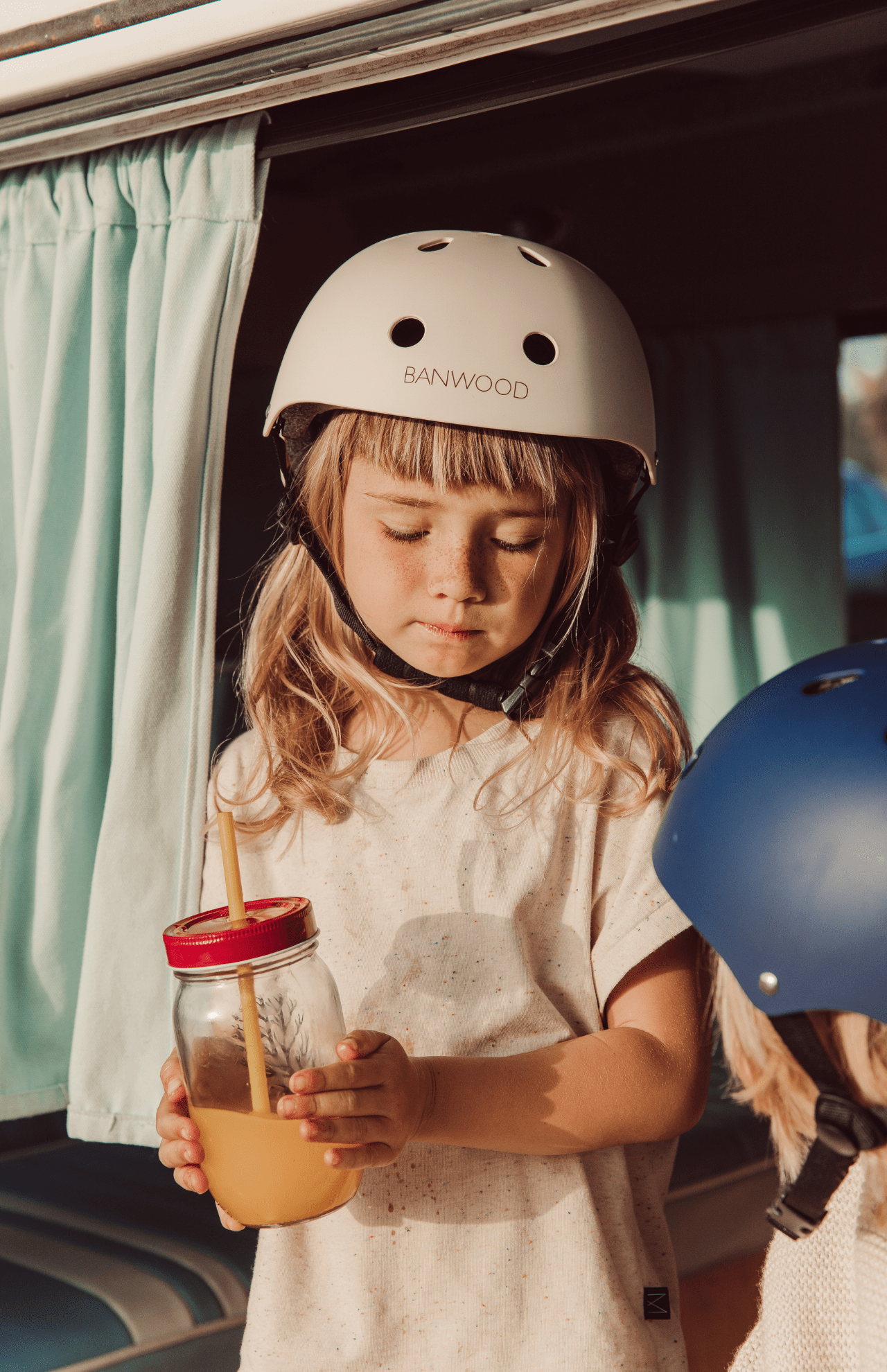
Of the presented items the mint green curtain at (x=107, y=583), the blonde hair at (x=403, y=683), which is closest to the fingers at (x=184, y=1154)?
the blonde hair at (x=403, y=683)

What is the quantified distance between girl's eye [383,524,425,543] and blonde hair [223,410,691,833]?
5 cm

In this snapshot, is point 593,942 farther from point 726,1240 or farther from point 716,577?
point 716,577

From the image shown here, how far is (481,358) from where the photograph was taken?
1353 mm

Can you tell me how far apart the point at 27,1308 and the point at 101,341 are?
4.75 feet

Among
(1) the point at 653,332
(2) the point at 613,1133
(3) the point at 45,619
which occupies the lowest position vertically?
(2) the point at 613,1133

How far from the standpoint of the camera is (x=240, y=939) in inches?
40.7

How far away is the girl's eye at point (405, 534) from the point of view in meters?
1.31

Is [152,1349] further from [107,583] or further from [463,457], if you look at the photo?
[463,457]

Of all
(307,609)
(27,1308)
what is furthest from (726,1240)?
(307,609)

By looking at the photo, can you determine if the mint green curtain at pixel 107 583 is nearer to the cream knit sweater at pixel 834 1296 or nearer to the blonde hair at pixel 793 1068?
the blonde hair at pixel 793 1068

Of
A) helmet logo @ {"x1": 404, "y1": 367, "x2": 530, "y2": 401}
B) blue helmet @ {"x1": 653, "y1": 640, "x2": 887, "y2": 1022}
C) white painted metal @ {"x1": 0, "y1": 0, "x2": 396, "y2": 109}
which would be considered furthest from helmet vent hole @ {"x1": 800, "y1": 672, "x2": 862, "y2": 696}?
A: white painted metal @ {"x1": 0, "y1": 0, "x2": 396, "y2": 109}

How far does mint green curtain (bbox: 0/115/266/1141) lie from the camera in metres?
1.64

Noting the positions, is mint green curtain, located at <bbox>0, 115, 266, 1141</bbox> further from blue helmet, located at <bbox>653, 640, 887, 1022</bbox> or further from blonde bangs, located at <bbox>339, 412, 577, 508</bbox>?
blue helmet, located at <bbox>653, 640, 887, 1022</bbox>

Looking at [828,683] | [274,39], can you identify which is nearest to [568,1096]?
[828,683]
